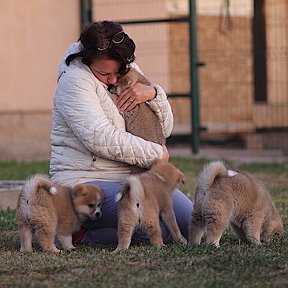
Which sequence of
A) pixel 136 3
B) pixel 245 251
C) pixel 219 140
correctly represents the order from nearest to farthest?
1. pixel 245 251
2. pixel 136 3
3. pixel 219 140

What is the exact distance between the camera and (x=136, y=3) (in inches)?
620

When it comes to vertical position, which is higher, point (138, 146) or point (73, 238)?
point (138, 146)

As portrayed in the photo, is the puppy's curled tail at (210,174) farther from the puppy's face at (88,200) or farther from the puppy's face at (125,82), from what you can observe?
the puppy's face at (125,82)

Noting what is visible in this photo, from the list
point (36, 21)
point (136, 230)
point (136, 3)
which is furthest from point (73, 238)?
point (136, 3)

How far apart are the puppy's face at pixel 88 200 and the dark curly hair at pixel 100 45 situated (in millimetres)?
816

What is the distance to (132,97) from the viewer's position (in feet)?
22.4

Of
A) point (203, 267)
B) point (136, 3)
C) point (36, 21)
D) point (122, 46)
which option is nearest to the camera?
point (203, 267)

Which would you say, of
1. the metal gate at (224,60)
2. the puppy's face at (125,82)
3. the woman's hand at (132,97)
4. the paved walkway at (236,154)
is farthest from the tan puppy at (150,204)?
the metal gate at (224,60)

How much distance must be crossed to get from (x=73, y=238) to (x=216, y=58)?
1072 centimetres

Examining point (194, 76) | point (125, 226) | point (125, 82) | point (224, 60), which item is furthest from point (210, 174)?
point (224, 60)

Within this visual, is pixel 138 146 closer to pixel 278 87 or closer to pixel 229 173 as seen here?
pixel 229 173

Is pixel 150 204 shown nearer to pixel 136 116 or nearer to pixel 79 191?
pixel 79 191

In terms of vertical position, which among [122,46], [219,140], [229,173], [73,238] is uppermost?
[122,46]

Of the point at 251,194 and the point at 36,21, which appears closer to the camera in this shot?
the point at 251,194
